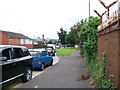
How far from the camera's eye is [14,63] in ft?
37.1

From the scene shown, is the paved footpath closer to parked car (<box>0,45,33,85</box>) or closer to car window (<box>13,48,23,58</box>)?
parked car (<box>0,45,33,85</box>)

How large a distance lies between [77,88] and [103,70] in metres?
1.25

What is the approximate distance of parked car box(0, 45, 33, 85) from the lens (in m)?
10.3

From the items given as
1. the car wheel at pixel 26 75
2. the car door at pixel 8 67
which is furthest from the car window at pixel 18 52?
the car wheel at pixel 26 75

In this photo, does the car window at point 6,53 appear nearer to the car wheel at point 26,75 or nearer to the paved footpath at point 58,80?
the paved footpath at point 58,80

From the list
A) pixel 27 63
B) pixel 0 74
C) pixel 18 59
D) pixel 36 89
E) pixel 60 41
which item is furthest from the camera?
pixel 60 41

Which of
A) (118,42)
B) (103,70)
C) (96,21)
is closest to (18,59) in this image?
(103,70)

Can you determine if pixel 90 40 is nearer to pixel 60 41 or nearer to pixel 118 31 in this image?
pixel 118 31

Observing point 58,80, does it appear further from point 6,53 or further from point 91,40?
point 91,40

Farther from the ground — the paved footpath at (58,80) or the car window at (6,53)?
the car window at (6,53)

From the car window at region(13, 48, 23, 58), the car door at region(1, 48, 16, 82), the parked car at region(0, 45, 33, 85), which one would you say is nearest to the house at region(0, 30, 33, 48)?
the parked car at region(0, 45, 33, 85)

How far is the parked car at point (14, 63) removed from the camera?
33.8 ft

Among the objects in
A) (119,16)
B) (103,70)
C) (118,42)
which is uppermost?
(119,16)

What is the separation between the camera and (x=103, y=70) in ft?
34.3
